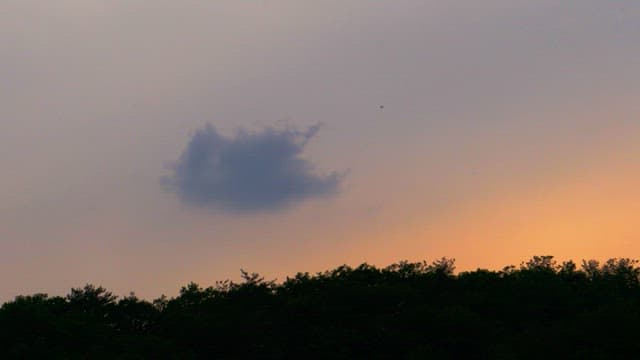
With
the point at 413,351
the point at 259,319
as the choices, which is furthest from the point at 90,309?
the point at 413,351

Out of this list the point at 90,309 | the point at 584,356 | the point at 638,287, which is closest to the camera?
the point at 584,356

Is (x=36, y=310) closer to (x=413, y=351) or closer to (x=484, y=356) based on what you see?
(x=413, y=351)

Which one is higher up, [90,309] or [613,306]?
[90,309]

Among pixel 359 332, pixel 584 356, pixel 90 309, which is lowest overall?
pixel 584 356

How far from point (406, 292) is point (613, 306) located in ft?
48.9

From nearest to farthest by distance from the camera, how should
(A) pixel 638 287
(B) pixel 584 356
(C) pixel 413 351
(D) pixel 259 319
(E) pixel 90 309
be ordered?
(B) pixel 584 356 → (C) pixel 413 351 → (D) pixel 259 319 → (E) pixel 90 309 → (A) pixel 638 287

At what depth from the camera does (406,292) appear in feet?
220

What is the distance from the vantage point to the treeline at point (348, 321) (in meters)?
58.4

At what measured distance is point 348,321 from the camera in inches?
2564

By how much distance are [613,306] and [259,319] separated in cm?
2336

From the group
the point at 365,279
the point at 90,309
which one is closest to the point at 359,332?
the point at 365,279

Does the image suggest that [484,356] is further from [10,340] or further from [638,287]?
[10,340]

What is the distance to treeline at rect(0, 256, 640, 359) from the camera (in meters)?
58.4

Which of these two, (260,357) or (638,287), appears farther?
(638,287)
